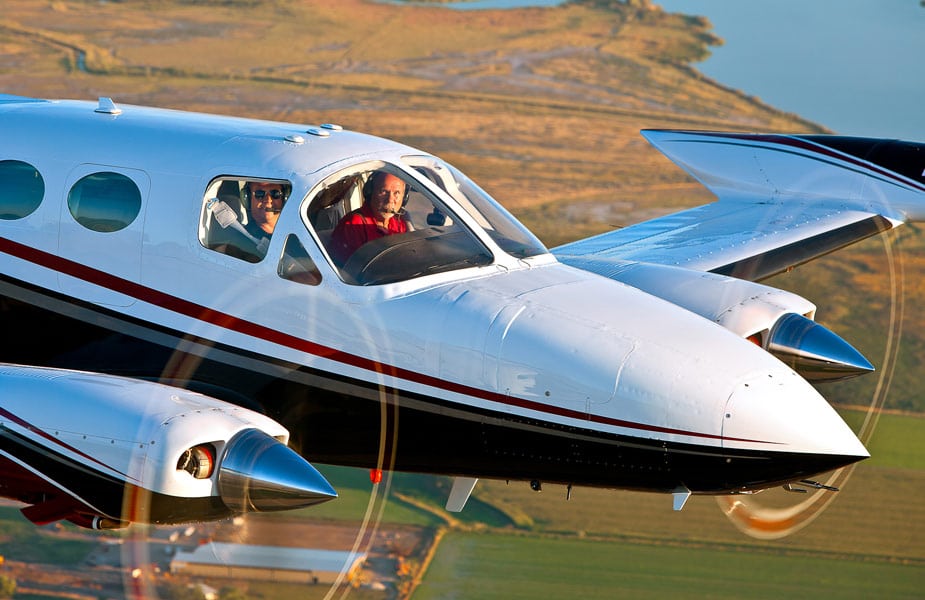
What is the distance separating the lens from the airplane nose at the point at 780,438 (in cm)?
1105

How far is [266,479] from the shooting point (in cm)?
1071

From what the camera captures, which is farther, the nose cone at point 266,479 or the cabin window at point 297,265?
the cabin window at point 297,265

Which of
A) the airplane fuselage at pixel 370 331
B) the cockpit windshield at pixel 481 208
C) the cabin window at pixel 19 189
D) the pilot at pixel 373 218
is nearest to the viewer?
the airplane fuselage at pixel 370 331

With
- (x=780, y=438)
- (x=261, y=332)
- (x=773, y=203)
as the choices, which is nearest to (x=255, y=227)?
(x=261, y=332)

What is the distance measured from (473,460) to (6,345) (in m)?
5.51

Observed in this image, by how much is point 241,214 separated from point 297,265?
895 millimetres

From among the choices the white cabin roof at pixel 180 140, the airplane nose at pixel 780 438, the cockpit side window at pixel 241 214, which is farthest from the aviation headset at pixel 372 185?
the airplane nose at pixel 780 438

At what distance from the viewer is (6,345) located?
1376 centimetres

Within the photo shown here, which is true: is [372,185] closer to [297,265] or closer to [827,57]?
[297,265]

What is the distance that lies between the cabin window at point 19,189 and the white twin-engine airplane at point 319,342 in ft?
0.09

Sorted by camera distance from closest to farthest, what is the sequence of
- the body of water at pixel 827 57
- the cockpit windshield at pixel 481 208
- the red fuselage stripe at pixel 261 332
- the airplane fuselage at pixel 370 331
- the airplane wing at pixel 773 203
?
the airplane fuselage at pixel 370 331 < the red fuselage stripe at pixel 261 332 < the cockpit windshield at pixel 481 208 < the airplane wing at pixel 773 203 < the body of water at pixel 827 57

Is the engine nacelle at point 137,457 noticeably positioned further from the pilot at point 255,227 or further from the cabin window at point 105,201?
the cabin window at point 105,201

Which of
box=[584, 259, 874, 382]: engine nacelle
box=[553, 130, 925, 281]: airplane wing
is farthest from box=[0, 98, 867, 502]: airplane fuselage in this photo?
box=[553, 130, 925, 281]: airplane wing

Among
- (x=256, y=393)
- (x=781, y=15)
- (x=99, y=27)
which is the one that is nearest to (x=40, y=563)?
(x=256, y=393)
